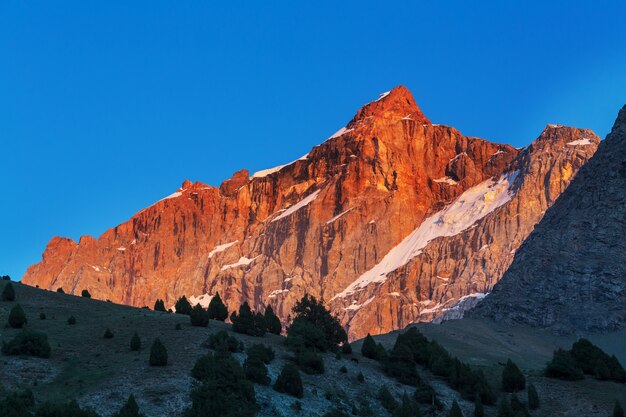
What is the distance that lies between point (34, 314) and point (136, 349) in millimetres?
17787

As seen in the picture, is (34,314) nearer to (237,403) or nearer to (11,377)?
(11,377)

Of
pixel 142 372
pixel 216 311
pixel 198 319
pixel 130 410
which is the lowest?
pixel 130 410

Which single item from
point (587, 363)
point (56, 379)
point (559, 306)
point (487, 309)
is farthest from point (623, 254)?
point (56, 379)

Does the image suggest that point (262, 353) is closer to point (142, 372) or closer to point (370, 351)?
point (142, 372)

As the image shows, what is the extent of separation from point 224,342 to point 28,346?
52.0 feet

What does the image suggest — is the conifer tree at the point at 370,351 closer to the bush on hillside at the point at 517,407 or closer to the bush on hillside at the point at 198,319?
the bush on hillside at the point at 517,407

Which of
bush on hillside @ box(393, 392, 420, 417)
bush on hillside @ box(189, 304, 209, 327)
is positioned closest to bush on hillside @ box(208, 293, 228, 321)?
bush on hillside @ box(189, 304, 209, 327)

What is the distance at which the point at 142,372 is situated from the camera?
65750 millimetres

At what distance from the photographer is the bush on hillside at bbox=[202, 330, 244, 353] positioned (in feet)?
244

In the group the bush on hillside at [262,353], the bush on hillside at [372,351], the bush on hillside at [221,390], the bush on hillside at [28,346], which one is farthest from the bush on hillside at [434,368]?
the bush on hillside at [28,346]

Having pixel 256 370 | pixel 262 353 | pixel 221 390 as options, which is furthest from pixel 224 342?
pixel 221 390

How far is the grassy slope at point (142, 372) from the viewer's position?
61094 mm

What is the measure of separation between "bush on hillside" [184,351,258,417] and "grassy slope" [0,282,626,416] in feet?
4.46

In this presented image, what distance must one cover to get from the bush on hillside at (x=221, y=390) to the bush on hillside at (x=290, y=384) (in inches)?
142
